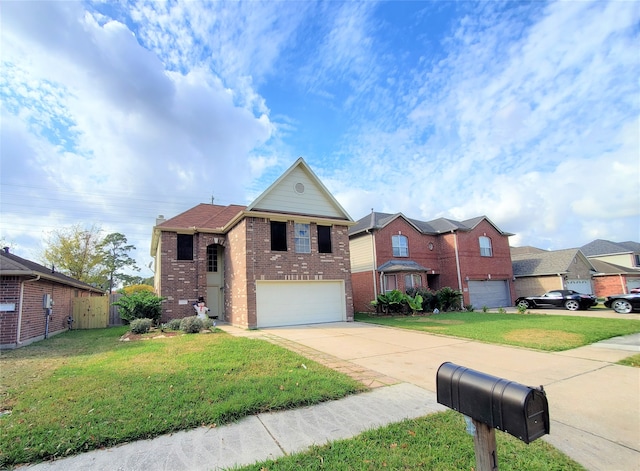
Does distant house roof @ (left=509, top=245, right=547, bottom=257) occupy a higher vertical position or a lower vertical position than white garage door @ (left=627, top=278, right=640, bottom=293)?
higher

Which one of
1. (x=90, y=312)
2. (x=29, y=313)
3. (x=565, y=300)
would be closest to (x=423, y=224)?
(x=565, y=300)

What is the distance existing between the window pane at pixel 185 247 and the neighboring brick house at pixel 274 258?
5 cm

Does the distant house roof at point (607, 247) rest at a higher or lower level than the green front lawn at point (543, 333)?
higher

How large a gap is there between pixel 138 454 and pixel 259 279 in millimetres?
10934

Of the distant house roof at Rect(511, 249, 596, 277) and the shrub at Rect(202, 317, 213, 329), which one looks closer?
the shrub at Rect(202, 317, 213, 329)

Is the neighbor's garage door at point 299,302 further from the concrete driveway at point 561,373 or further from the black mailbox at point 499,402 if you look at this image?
the black mailbox at point 499,402

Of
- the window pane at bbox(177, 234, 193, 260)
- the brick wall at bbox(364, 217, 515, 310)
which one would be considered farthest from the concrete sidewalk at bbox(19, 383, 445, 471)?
the brick wall at bbox(364, 217, 515, 310)

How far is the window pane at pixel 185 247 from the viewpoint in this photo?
16891 millimetres

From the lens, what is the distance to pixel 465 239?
80.0ft

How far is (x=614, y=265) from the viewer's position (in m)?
31.6

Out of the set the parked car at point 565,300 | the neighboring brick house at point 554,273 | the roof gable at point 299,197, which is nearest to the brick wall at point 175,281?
the roof gable at point 299,197

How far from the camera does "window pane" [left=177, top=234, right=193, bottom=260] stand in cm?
1689

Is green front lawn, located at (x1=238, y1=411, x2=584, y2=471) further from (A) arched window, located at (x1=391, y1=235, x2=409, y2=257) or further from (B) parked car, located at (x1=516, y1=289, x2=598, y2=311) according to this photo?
(A) arched window, located at (x1=391, y1=235, x2=409, y2=257)

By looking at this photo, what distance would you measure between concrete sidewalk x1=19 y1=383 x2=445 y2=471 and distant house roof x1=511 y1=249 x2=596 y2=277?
27943 mm
